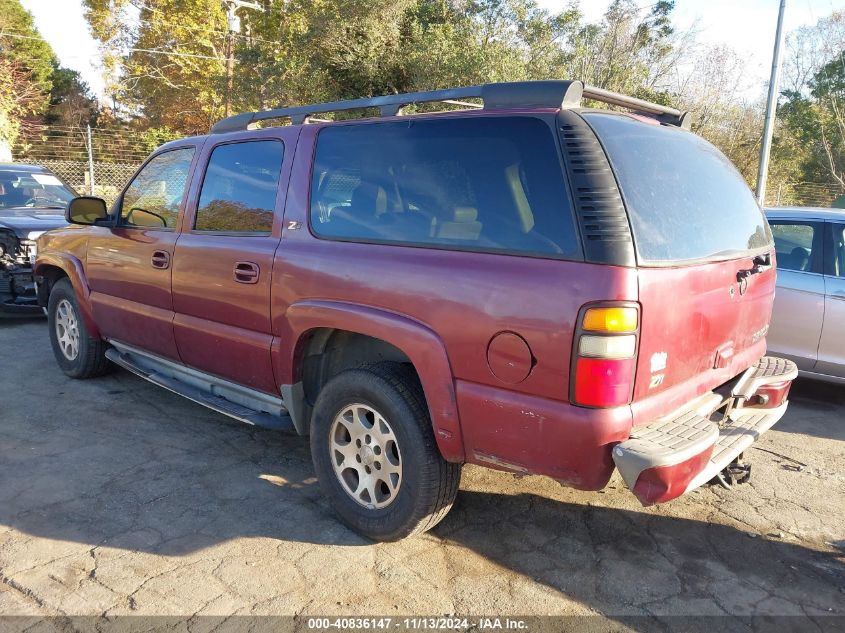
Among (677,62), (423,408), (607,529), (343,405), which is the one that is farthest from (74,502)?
(677,62)

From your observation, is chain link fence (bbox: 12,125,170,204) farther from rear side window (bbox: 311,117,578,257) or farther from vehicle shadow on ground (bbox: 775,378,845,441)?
vehicle shadow on ground (bbox: 775,378,845,441)

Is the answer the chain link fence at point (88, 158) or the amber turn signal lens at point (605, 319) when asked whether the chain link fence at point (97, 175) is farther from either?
the amber turn signal lens at point (605, 319)

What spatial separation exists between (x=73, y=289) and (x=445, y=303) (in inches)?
152

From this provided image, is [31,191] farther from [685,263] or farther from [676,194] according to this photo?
[685,263]

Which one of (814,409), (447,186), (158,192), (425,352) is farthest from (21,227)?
(814,409)

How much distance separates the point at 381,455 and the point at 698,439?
53.3 inches

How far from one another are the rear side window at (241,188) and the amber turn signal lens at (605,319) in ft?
6.24

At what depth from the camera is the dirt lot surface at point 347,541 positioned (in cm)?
265

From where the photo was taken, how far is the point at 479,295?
248 centimetres

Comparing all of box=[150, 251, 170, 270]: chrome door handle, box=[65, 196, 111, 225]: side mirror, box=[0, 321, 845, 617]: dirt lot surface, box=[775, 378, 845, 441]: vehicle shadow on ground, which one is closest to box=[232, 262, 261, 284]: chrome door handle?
box=[150, 251, 170, 270]: chrome door handle

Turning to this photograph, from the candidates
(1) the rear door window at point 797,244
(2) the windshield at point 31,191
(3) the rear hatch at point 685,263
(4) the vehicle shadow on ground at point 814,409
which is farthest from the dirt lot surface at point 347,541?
(2) the windshield at point 31,191

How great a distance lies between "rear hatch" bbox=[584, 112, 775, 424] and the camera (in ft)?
7.89

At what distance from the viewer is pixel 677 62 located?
25.9 metres

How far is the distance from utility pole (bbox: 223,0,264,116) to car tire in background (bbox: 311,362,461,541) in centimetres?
2231
